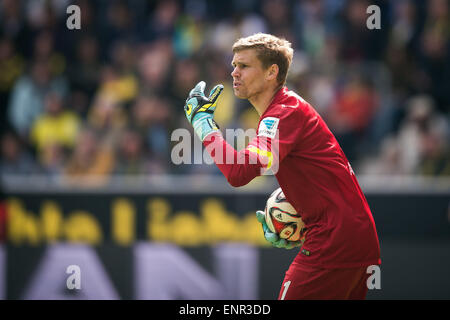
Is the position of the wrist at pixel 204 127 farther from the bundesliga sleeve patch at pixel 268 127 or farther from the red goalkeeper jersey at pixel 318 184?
the bundesliga sleeve patch at pixel 268 127

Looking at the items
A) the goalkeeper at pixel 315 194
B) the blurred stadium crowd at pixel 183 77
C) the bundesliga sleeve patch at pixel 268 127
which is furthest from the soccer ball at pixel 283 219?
the blurred stadium crowd at pixel 183 77

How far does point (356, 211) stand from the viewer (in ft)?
14.5

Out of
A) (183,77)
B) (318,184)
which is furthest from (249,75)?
(183,77)

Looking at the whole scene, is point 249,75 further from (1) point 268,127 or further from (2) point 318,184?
(2) point 318,184

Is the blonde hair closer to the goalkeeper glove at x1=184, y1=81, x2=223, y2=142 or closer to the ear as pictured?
the ear

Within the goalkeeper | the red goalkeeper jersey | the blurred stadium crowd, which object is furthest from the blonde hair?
the blurred stadium crowd

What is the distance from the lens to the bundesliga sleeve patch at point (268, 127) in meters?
4.25

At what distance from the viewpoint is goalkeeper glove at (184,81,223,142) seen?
442 cm

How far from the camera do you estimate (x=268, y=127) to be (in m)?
4.28

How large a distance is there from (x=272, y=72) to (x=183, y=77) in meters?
5.78

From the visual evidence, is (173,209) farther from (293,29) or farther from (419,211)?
(293,29)

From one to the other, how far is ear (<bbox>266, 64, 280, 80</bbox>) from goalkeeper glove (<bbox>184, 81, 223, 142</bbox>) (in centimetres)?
34
